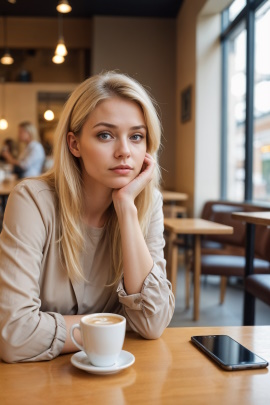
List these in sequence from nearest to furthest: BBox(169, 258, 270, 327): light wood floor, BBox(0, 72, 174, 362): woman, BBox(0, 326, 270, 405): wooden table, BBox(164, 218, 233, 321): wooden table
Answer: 1. BBox(0, 326, 270, 405): wooden table
2. BBox(0, 72, 174, 362): woman
3. BBox(164, 218, 233, 321): wooden table
4. BBox(169, 258, 270, 327): light wood floor

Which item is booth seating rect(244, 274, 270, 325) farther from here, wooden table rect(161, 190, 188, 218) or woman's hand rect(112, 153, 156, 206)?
wooden table rect(161, 190, 188, 218)

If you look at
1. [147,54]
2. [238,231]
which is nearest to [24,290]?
[238,231]

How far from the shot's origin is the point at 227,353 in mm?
863

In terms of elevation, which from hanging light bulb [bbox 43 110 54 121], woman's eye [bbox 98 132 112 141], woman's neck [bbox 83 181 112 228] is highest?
hanging light bulb [bbox 43 110 54 121]

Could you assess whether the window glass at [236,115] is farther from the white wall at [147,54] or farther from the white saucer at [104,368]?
the white saucer at [104,368]

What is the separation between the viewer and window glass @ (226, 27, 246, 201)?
5.19 metres

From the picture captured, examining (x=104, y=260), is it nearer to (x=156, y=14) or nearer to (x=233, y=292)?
(x=233, y=292)

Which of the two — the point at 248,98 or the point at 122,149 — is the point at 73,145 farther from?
the point at 248,98

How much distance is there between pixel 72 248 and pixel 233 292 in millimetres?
3773

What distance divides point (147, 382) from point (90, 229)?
0.57m

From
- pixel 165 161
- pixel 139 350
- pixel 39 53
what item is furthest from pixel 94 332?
pixel 39 53

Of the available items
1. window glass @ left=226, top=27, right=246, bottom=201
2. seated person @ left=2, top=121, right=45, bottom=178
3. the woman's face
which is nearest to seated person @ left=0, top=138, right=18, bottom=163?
seated person @ left=2, top=121, right=45, bottom=178

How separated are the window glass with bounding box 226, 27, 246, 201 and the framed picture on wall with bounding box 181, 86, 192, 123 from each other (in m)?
0.58

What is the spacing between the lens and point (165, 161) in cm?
731
